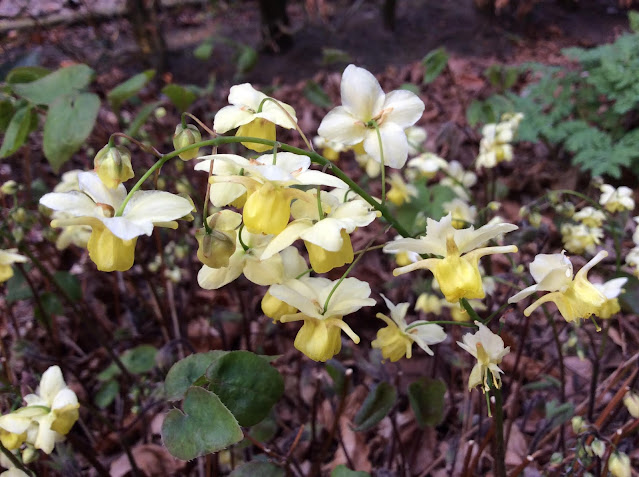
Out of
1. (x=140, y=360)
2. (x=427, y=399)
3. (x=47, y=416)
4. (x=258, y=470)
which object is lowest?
(x=140, y=360)

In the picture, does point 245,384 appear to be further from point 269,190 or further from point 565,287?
point 565,287

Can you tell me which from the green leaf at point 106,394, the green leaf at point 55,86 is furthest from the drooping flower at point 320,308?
the green leaf at point 106,394

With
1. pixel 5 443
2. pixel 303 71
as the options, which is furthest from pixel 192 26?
pixel 5 443

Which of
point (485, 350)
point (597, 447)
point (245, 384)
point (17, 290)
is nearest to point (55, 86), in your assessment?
Result: point (17, 290)

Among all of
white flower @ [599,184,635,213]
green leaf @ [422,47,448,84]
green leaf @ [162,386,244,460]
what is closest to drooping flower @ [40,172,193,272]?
green leaf @ [162,386,244,460]

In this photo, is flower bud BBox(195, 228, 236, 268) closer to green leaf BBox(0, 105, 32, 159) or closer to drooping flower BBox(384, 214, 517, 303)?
drooping flower BBox(384, 214, 517, 303)
